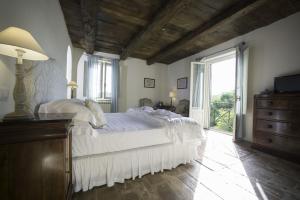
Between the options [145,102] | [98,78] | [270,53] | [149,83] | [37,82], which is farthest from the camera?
[149,83]

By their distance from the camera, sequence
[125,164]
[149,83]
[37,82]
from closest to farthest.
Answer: [37,82]
[125,164]
[149,83]

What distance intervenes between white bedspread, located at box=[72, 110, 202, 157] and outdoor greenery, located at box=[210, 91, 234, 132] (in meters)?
3.15

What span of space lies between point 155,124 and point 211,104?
3.66m

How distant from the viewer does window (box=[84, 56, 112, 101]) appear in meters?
4.92

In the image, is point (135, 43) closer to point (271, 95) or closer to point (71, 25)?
point (71, 25)

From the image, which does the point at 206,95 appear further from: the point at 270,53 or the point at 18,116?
the point at 18,116

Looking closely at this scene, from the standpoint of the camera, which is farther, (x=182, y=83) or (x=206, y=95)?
(x=182, y=83)

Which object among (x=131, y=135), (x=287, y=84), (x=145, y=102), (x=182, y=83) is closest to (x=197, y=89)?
(x=182, y=83)

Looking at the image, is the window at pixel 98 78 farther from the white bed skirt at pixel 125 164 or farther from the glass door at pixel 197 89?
the white bed skirt at pixel 125 164

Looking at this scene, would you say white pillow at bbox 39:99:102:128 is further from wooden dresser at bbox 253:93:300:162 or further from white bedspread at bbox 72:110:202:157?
wooden dresser at bbox 253:93:300:162

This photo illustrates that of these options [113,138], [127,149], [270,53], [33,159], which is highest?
[270,53]

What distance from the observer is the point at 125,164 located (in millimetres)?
1754

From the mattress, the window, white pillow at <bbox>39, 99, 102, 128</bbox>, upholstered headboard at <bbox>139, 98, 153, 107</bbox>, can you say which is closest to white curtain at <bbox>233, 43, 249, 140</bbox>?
the mattress

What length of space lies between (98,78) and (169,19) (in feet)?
11.8
